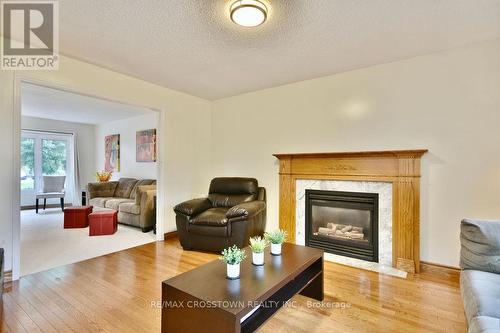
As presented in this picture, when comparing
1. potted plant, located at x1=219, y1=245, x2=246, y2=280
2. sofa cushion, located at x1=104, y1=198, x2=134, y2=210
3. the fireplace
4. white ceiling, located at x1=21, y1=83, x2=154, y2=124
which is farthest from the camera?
sofa cushion, located at x1=104, y1=198, x2=134, y2=210

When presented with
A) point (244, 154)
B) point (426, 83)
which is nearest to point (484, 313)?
point (426, 83)

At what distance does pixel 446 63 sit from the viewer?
270cm

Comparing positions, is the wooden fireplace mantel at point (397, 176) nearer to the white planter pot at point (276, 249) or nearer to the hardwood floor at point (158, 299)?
the hardwood floor at point (158, 299)

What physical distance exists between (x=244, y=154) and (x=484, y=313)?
3416 millimetres

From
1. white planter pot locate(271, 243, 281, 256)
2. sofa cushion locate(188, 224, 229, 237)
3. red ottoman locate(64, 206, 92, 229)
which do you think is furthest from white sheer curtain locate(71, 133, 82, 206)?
white planter pot locate(271, 243, 281, 256)

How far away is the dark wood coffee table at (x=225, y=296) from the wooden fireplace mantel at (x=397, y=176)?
4.90 ft

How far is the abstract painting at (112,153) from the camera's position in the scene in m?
6.86

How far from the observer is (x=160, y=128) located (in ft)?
13.1

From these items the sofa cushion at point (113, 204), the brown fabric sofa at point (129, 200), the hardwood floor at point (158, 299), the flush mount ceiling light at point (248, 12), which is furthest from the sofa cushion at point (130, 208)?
the flush mount ceiling light at point (248, 12)

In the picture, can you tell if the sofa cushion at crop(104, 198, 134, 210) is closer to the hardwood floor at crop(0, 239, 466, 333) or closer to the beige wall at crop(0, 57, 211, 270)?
the beige wall at crop(0, 57, 211, 270)

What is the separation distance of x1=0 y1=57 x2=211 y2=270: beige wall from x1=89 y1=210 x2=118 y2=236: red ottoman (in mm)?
1024

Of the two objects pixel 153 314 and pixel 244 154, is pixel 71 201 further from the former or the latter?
pixel 153 314

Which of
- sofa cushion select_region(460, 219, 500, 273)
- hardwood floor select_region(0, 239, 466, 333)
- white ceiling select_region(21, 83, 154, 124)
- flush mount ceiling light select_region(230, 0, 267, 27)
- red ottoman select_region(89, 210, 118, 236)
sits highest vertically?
white ceiling select_region(21, 83, 154, 124)

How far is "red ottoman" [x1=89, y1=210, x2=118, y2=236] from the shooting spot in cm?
420
